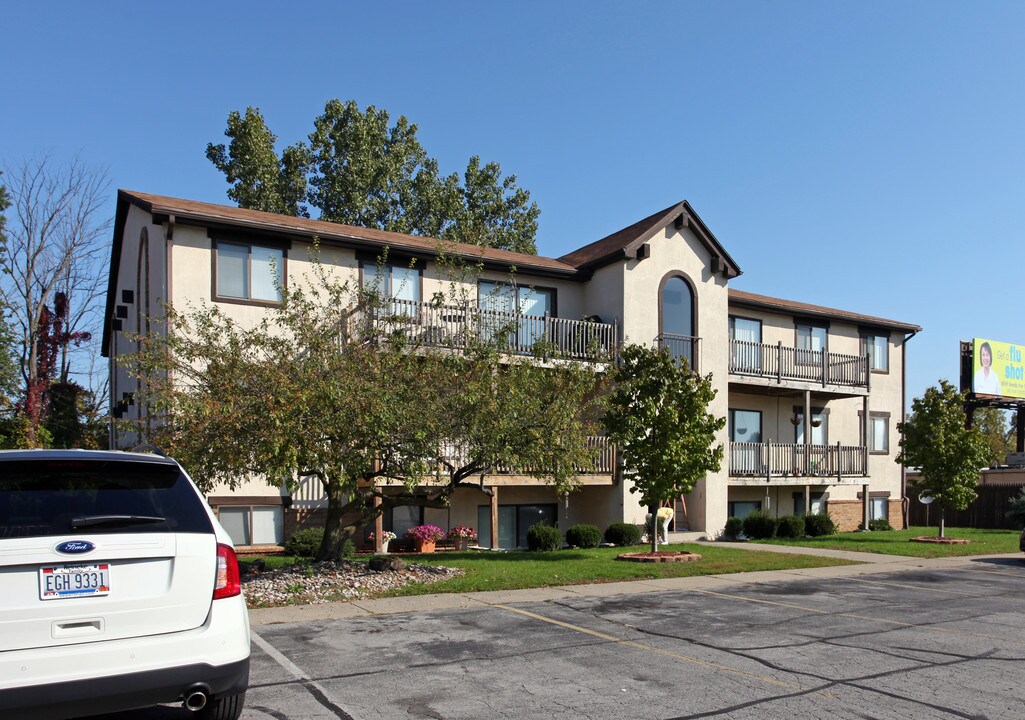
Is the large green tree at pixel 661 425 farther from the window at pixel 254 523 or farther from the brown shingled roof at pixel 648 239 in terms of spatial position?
the window at pixel 254 523

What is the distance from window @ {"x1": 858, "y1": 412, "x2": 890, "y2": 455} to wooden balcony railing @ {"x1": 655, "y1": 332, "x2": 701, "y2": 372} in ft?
31.6

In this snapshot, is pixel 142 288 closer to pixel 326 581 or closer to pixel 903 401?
pixel 326 581

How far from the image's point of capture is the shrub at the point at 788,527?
2341cm

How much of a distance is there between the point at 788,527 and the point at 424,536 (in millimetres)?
10197

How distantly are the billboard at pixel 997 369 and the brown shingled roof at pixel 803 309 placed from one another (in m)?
9.24

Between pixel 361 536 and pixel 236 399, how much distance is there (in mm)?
8002

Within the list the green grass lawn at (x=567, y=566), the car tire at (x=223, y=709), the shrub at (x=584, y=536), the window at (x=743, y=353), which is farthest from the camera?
the window at (x=743, y=353)

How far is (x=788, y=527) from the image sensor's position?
76.8ft

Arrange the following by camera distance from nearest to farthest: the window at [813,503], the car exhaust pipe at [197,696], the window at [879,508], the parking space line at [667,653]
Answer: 1. the car exhaust pipe at [197,696]
2. the parking space line at [667,653]
3. the window at [813,503]
4. the window at [879,508]

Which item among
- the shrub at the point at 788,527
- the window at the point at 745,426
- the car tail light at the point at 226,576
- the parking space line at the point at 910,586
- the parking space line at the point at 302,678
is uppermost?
the window at the point at 745,426

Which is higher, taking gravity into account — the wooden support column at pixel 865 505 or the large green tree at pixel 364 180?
the large green tree at pixel 364 180

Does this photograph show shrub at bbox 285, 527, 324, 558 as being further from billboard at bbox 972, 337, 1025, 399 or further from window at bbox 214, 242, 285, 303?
billboard at bbox 972, 337, 1025, 399

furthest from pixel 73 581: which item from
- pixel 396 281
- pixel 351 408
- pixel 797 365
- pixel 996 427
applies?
pixel 996 427

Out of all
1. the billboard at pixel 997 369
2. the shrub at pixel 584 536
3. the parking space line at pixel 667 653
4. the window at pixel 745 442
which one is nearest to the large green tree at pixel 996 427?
the billboard at pixel 997 369
